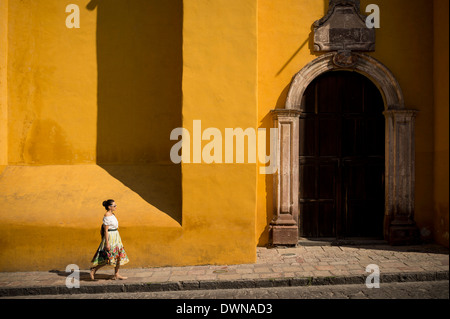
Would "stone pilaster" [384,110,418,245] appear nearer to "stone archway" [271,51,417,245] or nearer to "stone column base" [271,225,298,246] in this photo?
"stone archway" [271,51,417,245]

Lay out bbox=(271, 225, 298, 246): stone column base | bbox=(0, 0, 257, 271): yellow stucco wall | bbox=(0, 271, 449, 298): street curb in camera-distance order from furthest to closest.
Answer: bbox=(271, 225, 298, 246): stone column base < bbox=(0, 0, 257, 271): yellow stucco wall < bbox=(0, 271, 449, 298): street curb

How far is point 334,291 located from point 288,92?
13.0 feet

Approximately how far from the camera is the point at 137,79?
22.3ft

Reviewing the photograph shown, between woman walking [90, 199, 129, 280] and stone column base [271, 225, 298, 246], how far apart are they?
306 cm

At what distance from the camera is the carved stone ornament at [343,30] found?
7.03 m

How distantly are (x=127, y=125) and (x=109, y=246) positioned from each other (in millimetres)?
2560

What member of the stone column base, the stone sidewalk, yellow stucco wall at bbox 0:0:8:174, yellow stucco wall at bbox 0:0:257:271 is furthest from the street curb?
yellow stucco wall at bbox 0:0:8:174

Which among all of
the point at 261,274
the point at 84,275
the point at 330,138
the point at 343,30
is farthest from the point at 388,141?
the point at 84,275

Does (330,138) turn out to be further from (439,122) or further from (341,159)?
(439,122)

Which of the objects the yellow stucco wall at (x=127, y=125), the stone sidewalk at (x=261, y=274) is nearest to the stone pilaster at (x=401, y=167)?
the stone sidewalk at (x=261, y=274)

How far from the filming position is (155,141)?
6758 millimetres

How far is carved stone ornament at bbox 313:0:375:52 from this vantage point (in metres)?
7.03

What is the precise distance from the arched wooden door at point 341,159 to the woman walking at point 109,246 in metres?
3.83
